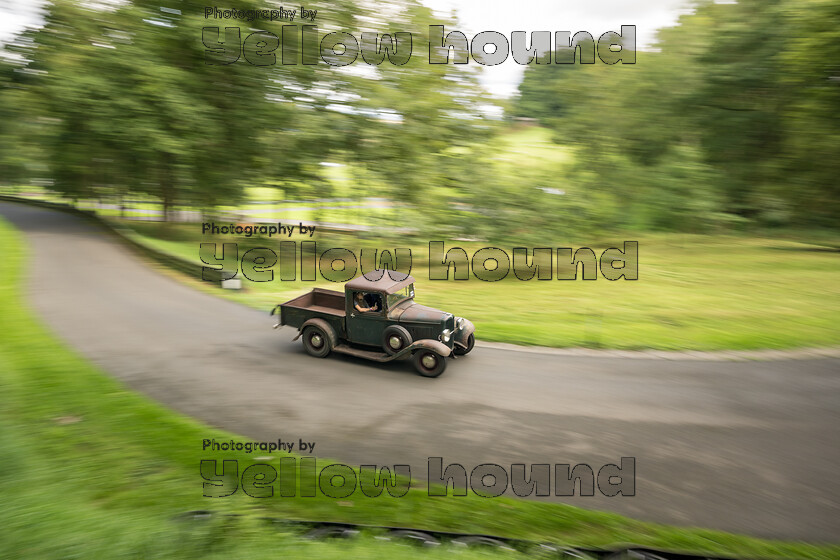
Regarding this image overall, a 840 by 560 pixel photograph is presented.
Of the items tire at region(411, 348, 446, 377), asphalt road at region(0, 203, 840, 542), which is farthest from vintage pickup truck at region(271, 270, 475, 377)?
asphalt road at region(0, 203, 840, 542)

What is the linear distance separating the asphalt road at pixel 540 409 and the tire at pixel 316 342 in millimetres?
192

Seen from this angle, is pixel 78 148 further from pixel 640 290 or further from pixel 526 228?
pixel 640 290

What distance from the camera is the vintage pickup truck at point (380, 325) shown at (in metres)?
8.55

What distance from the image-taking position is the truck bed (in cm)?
916

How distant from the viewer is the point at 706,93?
88.7 feet

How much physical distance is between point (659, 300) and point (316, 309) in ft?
33.9

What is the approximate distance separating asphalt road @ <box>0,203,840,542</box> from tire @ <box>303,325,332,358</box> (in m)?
0.19

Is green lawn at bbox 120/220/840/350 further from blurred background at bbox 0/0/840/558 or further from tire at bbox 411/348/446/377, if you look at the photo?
tire at bbox 411/348/446/377

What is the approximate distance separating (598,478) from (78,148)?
77.9ft

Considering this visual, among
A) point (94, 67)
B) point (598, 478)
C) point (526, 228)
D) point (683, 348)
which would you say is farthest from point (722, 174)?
point (94, 67)

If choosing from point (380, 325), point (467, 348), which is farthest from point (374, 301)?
point (467, 348)

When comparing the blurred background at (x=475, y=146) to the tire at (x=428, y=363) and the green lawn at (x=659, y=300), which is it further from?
the tire at (x=428, y=363)

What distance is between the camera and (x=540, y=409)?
7562 millimetres

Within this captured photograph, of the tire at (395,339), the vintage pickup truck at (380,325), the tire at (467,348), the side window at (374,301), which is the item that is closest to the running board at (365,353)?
the vintage pickup truck at (380,325)
